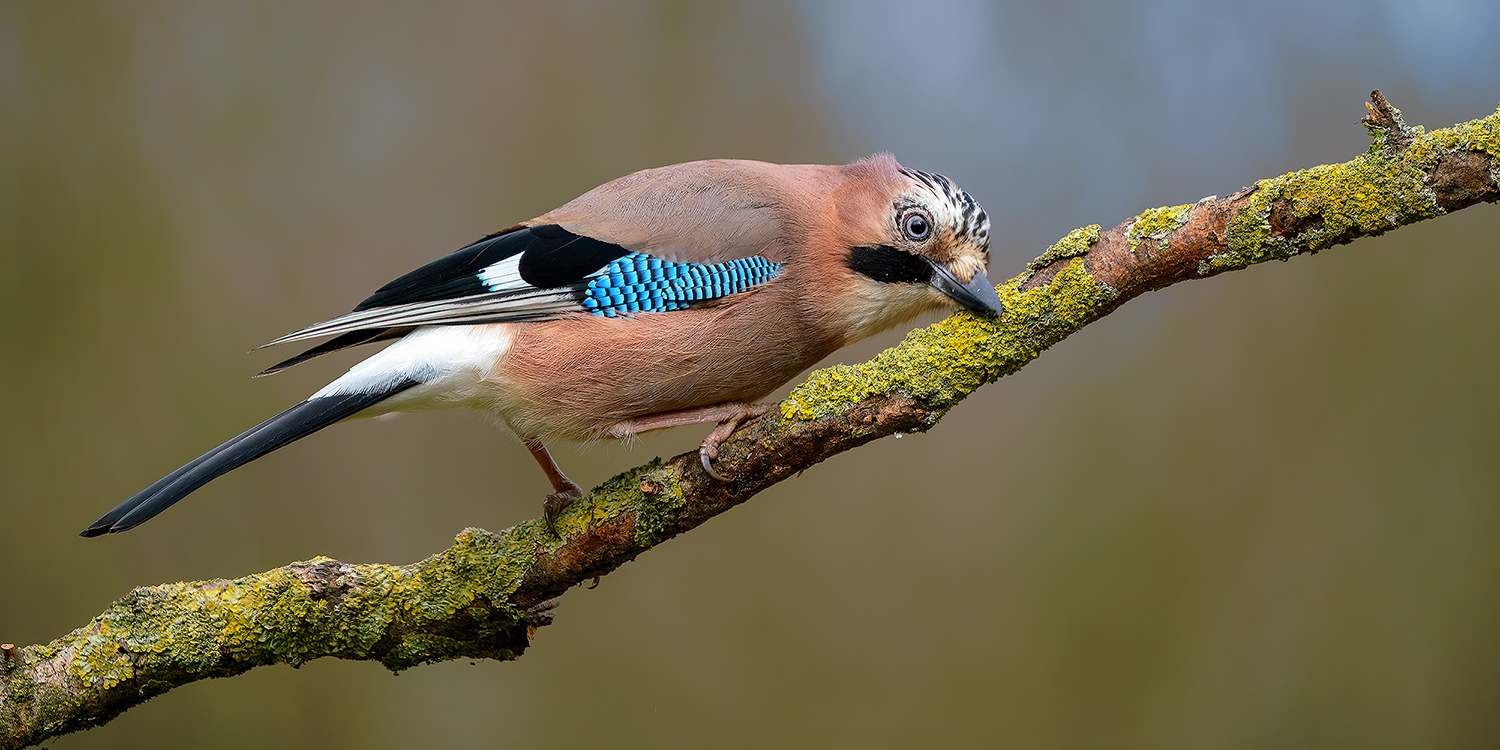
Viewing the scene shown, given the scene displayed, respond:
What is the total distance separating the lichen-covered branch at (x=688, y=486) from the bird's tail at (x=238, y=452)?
1.08ft

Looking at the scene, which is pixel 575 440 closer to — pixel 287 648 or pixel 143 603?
pixel 287 648

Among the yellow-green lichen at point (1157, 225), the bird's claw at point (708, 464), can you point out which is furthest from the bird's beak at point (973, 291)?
the bird's claw at point (708, 464)

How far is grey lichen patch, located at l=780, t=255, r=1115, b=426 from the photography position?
194 cm

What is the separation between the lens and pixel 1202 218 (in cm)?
191

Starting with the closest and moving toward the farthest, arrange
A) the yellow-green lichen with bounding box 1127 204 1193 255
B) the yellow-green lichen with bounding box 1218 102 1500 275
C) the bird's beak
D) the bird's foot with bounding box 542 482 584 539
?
the yellow-green lichen with bounding box 1218 102 1500 275 → the yellow-green lichen with bounding box 1127 204 1193 255 → the bird's beak → the bird's foot with bounding box 542 482 584 539

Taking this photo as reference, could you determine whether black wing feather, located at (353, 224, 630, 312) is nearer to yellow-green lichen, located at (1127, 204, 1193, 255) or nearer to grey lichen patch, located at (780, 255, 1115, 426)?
grey lichen patch, located at (780, 255, 1115, 426)

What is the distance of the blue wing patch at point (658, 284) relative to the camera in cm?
233

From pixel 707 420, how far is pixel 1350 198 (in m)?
1.32

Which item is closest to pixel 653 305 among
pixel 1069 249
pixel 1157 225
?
pixel 1069 249

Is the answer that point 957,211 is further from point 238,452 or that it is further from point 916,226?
point 238,452

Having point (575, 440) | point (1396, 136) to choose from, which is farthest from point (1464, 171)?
point (575, 440)

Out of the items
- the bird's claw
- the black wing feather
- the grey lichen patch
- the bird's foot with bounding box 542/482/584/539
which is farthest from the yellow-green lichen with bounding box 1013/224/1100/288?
the bird's foot with bounding box 542/482/584/539

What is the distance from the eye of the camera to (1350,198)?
181 centimetres

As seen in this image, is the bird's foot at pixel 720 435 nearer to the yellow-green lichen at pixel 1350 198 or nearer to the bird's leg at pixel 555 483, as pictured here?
the bird's leg at pixel 555 483
